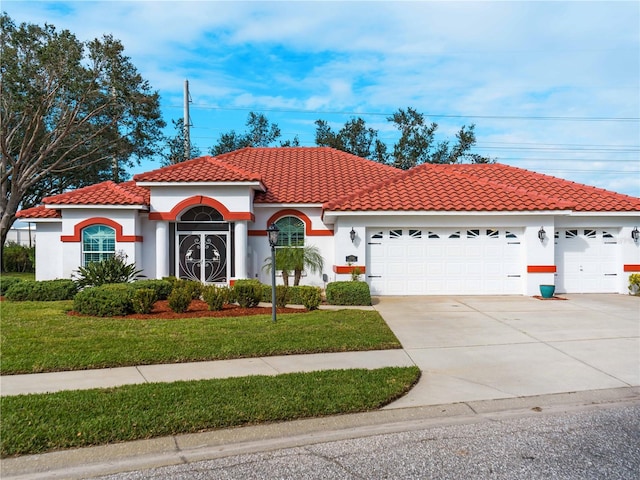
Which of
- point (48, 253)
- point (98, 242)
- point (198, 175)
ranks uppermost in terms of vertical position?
point (198, 175)

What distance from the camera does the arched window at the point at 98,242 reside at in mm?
17547

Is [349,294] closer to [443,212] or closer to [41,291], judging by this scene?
[443,212]

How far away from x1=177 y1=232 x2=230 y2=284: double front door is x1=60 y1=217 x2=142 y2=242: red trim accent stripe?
1722 millimetres

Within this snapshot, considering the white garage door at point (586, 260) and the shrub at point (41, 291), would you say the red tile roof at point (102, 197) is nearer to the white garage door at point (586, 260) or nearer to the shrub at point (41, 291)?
the shrub at point (41, 291)

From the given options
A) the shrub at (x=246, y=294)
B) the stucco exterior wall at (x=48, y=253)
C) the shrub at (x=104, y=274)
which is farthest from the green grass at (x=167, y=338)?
the stucco exterior wall at (x=48, y=253)

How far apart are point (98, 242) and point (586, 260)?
16568 millimetres

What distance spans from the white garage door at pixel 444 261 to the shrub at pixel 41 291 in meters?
9.30

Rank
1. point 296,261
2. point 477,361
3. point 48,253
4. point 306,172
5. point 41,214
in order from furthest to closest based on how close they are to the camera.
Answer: point 306,172
point 48,253
point 41,214
point 296,261
point 477,361

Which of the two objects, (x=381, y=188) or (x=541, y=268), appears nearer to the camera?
(x=541, y=268)

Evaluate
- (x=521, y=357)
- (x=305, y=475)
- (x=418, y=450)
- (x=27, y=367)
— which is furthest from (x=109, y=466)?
(x=521, y=357)

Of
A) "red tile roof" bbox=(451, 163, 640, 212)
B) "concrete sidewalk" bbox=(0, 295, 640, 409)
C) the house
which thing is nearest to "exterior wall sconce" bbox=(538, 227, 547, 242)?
the house

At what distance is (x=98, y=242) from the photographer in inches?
692

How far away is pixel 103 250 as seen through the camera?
17578 mm

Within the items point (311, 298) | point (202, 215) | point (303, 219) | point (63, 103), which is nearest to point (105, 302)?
point (311, 298)
